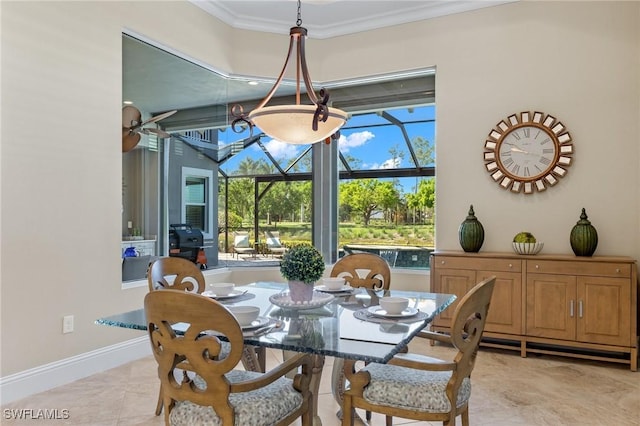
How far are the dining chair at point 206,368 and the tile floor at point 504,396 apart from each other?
968 millimetres

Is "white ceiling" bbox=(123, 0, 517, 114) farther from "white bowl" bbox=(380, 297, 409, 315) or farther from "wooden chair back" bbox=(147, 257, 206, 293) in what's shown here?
"white bowl" bbox=(380, 297, 409, 315)

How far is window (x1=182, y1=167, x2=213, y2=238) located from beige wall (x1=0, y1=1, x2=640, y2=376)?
1.24 m

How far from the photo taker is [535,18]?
4.20m

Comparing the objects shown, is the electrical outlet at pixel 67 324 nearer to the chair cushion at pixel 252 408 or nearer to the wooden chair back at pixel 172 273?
the wooden chair back at pixel 172 273

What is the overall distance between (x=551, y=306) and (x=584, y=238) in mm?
637

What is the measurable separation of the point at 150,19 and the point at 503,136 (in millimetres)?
3375

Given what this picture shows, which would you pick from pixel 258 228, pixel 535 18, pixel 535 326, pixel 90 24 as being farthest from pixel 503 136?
pixel 90 24

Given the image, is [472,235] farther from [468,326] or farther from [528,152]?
[468,326]

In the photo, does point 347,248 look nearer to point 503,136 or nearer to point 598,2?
point 503,136

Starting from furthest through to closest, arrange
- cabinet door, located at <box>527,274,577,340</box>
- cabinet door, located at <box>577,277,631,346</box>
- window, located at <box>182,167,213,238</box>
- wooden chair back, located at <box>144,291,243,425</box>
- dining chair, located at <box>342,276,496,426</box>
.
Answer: window, located at <box>182,167,213,238</box> < cabinet door, located at <box>527,274,577,340</box> < cabinet door, located at <box>577,277,631,346</box> < dining chair, located at <box>342,276,496,426</box> < wooden chair back, located at <box>144,291,243,425</box>

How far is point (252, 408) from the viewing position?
1.74 metres

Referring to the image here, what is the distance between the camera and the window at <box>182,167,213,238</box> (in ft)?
16.7

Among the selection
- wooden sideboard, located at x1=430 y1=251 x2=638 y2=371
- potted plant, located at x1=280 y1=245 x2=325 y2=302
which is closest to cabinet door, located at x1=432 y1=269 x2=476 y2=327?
wooden sideboard, located at x1=430 y1=251 x2=638 y2=371

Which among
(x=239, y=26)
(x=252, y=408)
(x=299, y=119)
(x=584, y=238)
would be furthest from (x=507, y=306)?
(x=239, y=26)
